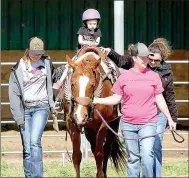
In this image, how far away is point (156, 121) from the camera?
29.2 ft

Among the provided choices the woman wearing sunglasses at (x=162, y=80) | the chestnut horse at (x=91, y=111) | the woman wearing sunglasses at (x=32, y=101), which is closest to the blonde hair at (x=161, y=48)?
the woman wearing sunglasses at (x=162, y=80)

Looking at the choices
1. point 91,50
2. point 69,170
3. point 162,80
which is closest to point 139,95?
point 162,80

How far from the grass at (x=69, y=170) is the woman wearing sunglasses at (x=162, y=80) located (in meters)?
1.65

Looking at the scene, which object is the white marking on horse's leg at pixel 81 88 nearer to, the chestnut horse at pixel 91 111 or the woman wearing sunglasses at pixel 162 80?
the chestnut horse at pixel 91 111

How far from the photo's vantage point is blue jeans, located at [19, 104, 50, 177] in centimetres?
981

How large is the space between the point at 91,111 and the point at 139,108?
2.59 feet

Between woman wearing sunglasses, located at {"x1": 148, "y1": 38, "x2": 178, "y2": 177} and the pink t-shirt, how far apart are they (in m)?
0.79

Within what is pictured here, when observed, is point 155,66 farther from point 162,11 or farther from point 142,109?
point 162,11

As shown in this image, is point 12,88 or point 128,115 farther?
point 12,88

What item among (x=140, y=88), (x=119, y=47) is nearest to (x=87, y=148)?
(x=119, y=47)

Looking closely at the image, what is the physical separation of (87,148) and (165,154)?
1807 millimetres

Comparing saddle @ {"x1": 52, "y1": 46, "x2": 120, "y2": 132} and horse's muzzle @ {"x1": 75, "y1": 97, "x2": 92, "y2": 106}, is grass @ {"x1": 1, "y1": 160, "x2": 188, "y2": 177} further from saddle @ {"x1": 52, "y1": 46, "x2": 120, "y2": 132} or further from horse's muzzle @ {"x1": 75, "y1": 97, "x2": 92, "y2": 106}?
horse's muzzle @ {"x1": 75, "y1": 97, "x2": 92, "y2": 106}

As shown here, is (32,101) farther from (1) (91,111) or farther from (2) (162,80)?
(2) (162,80)

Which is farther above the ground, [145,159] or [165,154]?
[145,159]
